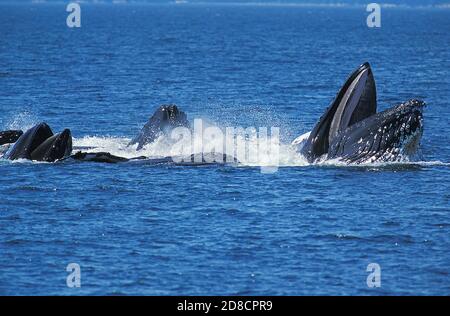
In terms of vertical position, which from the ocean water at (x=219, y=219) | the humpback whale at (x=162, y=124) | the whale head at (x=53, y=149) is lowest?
the ocean water at (x=219, y=219)

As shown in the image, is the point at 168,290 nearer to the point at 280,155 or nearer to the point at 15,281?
the point at 15,281

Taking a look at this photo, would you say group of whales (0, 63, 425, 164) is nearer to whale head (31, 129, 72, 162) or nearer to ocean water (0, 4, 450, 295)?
whale head (31, 129, 72, 162)

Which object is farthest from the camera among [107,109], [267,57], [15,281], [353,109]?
[267,57]

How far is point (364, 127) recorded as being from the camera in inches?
1077

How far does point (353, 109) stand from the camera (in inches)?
1086

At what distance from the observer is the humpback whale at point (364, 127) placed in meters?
27.0

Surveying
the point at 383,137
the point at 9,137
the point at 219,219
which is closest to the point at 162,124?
the point at 9,137

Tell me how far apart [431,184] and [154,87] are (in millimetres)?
32398

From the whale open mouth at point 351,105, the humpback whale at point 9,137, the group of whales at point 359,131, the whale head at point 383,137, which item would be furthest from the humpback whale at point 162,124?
the whale head at point 383,137

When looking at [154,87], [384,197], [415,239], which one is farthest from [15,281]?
[154,87]

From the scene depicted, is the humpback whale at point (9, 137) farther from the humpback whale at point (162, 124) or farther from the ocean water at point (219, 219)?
the humpback whale at point (162, 124)

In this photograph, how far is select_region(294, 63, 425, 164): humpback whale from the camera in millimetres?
27016
